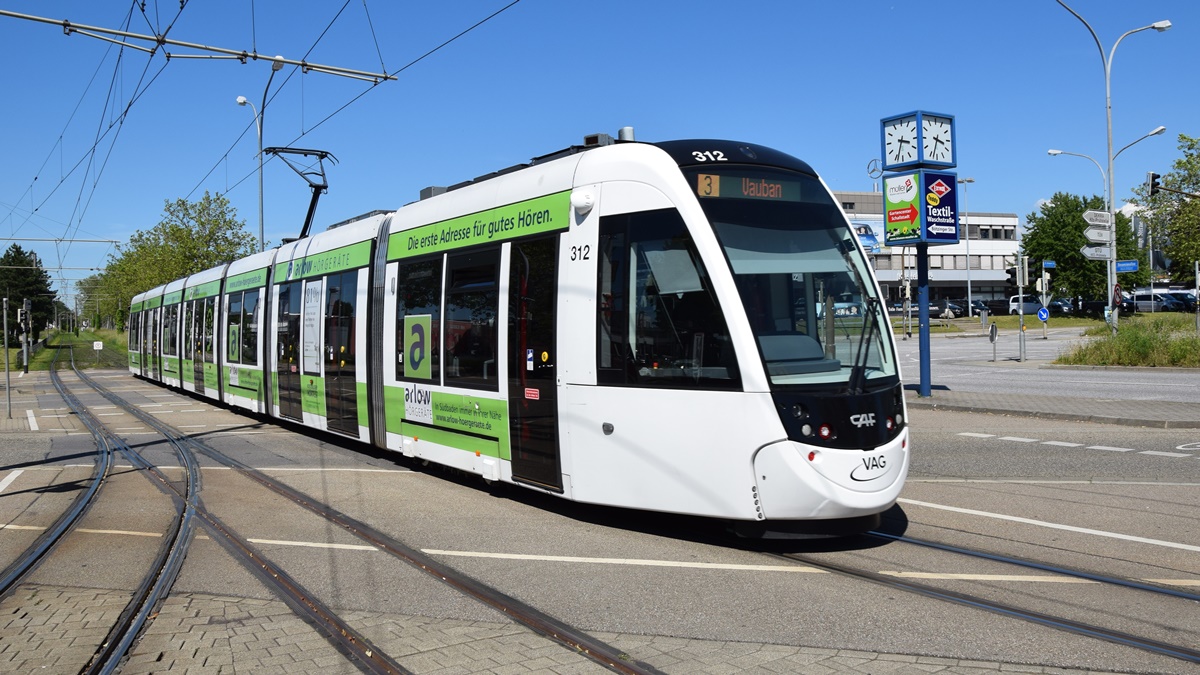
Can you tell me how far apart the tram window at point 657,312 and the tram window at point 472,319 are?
6.03ft

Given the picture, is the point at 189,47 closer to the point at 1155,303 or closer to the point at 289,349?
the point at 289,349

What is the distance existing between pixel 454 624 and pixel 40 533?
5.38m

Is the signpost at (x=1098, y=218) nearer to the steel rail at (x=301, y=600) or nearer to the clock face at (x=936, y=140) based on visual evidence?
the clock face at (x=936, y=140)

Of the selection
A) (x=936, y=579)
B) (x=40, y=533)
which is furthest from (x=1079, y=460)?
(x=40, y=533)

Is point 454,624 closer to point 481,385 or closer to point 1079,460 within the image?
point 481,385

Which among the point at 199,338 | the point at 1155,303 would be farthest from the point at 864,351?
the point at 1155,303

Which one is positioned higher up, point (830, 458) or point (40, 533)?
point (830, 458)

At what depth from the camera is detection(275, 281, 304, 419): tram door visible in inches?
611

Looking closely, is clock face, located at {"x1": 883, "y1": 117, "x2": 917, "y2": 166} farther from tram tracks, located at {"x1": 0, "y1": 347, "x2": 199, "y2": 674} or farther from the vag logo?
tram tracks, located at {"x1": 0, "y1": 347, "x2": 199, "y2": 674}

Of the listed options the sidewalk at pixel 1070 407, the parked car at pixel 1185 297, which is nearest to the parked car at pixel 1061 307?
the parked car at pixel 1185 297

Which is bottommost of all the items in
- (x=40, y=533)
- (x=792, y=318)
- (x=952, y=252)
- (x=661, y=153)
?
(x=40, y=533)

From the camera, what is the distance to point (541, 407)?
27.9ft

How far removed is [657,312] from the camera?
7.40 metres

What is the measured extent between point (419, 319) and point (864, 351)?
17.8 feet
